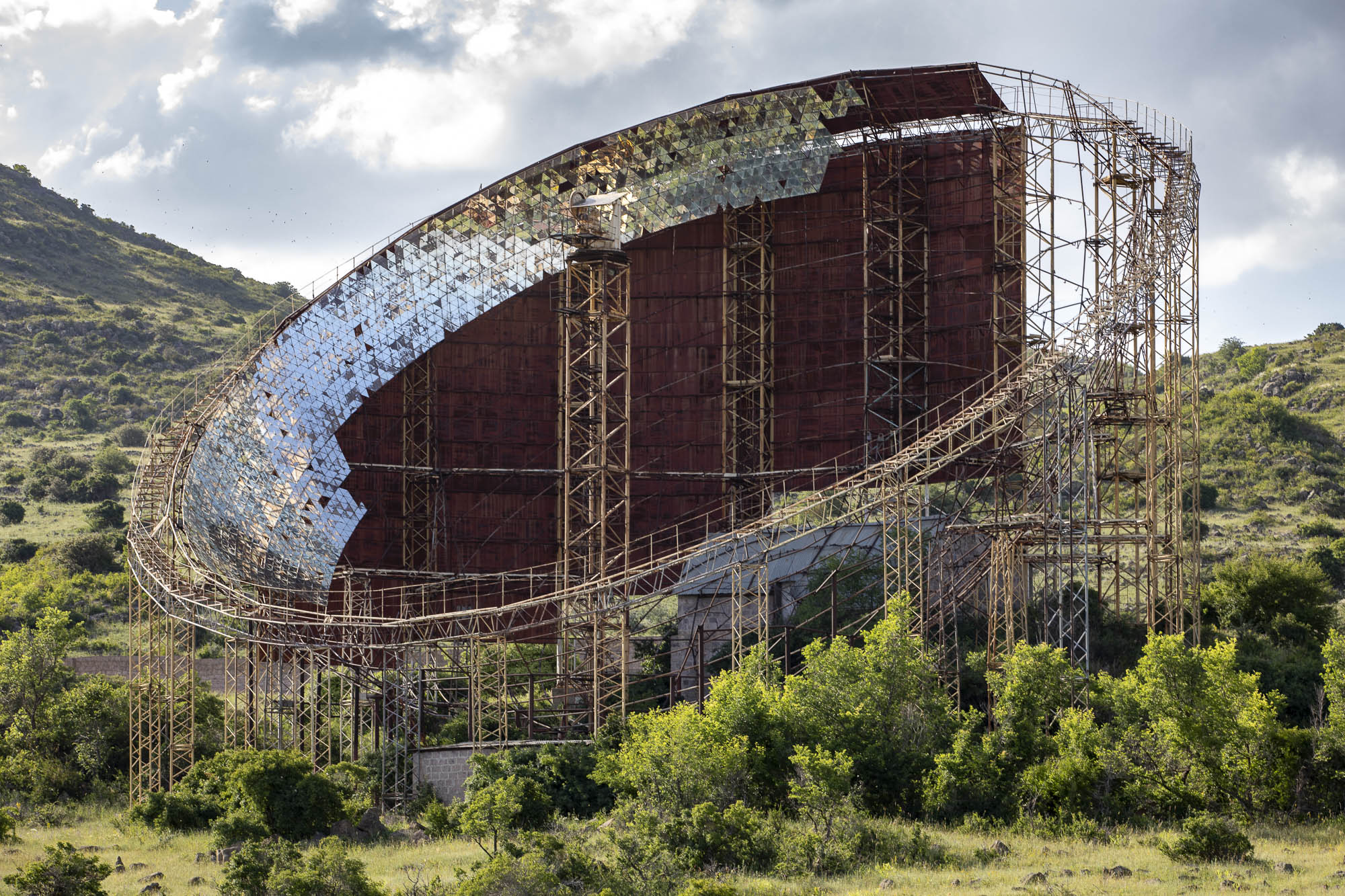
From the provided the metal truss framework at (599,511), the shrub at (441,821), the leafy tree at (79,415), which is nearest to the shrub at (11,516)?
the leafy tree at (79,415)

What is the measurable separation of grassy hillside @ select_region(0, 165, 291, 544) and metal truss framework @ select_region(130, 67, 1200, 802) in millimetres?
32086

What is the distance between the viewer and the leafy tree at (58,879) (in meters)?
22.5

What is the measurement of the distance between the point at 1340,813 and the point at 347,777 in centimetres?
2037

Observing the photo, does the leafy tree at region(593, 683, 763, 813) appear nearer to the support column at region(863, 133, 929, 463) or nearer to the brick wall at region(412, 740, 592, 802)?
the brick wall at region(412, 740, 592, 802)

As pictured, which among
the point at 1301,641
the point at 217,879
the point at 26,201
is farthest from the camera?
the point at 26,201

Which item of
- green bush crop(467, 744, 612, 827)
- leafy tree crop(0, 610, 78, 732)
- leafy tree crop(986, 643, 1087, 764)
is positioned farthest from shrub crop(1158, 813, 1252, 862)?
leafy tree crop(0, 610, 78, 732)

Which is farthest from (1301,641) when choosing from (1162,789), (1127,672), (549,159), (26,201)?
(26,201)

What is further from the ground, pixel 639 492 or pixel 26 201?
pixel 26 201

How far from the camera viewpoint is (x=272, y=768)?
29.8 meters

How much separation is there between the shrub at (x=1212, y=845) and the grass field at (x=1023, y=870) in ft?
0.78

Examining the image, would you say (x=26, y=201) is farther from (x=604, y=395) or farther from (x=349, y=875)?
(x=349, y=875)

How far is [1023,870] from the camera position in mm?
23172

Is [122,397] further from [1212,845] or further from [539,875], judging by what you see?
[1212,845]

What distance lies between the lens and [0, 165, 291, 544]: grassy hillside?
73625 millimetres
